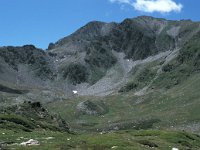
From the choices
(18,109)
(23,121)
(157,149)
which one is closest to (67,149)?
(157,149)

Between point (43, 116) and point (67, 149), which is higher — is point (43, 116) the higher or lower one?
the higher one

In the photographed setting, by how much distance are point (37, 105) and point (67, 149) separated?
87.6 meters

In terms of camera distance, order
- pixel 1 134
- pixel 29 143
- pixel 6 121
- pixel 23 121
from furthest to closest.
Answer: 1. pixel 23 121
2. pixel 6 121
3. pixel 1 134
4. pixel 29 143

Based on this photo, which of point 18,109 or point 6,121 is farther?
point 18,109

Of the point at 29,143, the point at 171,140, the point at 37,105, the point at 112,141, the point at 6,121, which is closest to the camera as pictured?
the point at 29,143

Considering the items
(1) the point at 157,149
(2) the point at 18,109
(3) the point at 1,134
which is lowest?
(1) the point at 157,149

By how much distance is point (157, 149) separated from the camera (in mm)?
62625

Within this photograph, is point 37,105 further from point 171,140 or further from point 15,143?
point 15,143

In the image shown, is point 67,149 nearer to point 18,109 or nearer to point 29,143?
point 29,143

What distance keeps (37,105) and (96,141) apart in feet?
256

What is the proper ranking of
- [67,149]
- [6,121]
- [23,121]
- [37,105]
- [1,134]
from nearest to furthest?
[67,149] → [1,134] → [6,121] → [23,121] → [37,105]

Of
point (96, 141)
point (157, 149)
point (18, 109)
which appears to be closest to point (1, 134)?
point (96, 141)

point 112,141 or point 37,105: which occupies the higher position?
point 37,105

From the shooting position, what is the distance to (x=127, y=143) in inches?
2405
